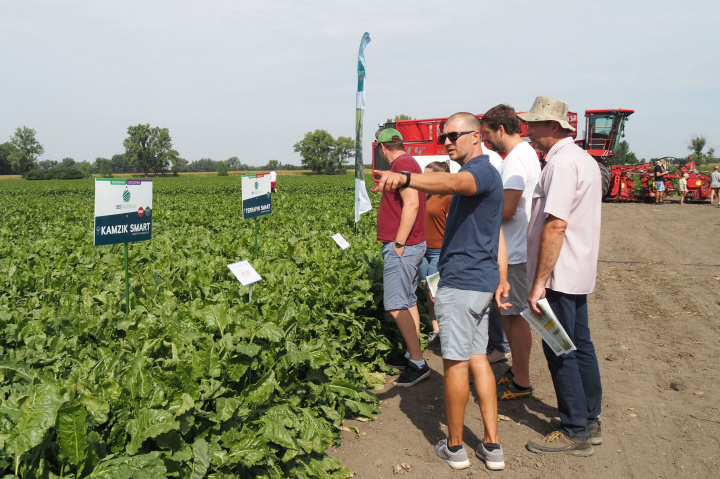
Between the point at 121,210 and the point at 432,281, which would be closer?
the point at 432,281

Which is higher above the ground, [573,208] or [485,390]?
[573,208]

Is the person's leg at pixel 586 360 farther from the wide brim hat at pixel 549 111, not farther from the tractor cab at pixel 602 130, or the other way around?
the tractor cab at pixel 602 130

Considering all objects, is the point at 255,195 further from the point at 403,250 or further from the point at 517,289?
the point at 517,289

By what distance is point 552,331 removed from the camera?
3469 millimetres

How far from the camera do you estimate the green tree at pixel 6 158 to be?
114 m

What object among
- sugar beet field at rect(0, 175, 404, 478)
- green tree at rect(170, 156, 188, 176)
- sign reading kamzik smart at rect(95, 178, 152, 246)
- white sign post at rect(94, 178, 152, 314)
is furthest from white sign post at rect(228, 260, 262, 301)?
green tree at rect(170, 156, 188, 176)

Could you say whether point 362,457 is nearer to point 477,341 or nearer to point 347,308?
point 477,341

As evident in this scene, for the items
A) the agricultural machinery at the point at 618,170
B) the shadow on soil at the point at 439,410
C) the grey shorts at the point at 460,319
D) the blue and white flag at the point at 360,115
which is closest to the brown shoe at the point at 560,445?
the shadow on soil at the point at 439,410

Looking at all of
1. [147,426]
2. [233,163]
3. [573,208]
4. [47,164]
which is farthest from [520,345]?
[47,164]

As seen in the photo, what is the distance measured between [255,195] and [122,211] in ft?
7.67

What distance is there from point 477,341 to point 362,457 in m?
1.10

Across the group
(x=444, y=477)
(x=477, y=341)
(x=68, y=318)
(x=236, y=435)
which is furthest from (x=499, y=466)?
(x=68, y=318)

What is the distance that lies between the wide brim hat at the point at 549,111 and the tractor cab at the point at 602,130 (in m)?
20.5

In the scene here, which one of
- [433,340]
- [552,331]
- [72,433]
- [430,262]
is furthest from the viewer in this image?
[433,340]
